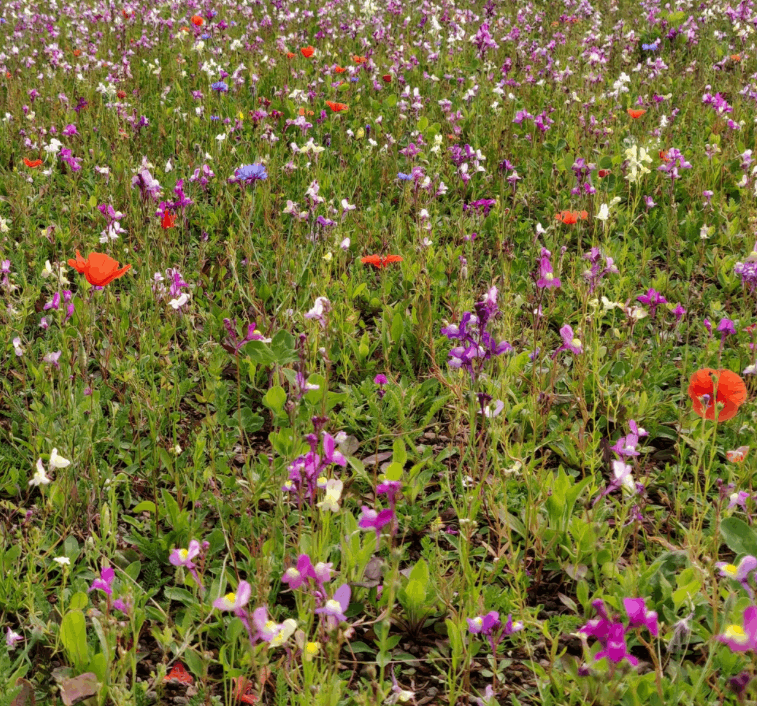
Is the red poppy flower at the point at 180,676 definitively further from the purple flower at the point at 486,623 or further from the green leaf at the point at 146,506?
the purple flower at the point at 486,623

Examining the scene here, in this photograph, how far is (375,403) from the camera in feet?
8.93

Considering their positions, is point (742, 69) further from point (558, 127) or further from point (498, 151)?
point (498, 151)

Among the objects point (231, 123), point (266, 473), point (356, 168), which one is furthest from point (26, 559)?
point (231, 123)

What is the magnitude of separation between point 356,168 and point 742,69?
3.34m

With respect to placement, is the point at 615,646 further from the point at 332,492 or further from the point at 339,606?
the point at 332,492

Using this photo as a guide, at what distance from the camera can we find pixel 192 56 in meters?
6.38

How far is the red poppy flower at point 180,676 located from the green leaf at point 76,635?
0.19m

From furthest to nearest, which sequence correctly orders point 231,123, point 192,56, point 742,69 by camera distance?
point 192,56, point 742,69, point 231,123

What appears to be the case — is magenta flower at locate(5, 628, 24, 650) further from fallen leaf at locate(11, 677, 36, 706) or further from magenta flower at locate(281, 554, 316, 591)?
magenta flower at locate(281, 554, 316, 591)

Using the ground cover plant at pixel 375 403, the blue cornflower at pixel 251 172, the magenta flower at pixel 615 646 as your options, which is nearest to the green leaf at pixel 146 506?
the ground cover plant at pixel 375 403

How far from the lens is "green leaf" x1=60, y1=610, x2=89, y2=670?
1.74 metres

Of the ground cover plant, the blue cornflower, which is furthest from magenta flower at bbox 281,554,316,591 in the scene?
the blue cornflower

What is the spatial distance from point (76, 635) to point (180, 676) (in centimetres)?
25

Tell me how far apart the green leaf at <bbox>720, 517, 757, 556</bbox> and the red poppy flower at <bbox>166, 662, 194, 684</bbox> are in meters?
1.34
